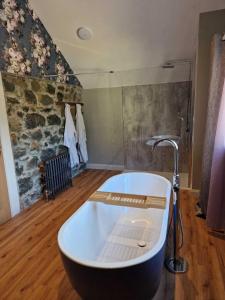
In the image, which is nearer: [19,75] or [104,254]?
[104,254]

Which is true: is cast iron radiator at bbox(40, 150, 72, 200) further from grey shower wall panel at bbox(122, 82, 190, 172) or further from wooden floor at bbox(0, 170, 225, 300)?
grey shower wall panel at bbox(122, 82, 190, 172)

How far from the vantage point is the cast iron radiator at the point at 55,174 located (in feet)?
11.0

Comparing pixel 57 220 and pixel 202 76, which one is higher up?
pixel 202 76

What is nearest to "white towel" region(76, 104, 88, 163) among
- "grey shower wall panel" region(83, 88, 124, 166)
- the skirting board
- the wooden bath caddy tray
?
"grey shower wall panel" region(83, 88, 124, 166)

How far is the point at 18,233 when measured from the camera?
2549 mm

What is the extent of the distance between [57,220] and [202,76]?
2.79 metres

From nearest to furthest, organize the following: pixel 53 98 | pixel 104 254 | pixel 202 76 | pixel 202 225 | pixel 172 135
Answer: pixel 104 254, pixel 202 225, pixel 202 76, pixel 53 98, pixel 172 135

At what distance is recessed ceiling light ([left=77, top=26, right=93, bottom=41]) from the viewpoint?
3.34 meters

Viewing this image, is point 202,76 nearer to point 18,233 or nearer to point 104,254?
point 104,254

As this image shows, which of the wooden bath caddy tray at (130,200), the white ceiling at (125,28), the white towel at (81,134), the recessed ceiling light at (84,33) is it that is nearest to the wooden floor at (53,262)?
the wooden bath caddy tray at (130,200)

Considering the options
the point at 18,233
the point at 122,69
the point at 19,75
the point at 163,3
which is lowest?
the point at 18,233

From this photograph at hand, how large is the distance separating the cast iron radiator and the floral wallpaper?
138cm

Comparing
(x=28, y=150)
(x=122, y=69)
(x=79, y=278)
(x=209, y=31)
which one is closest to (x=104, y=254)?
(x=79, y=278)

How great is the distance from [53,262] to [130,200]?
0.95m
